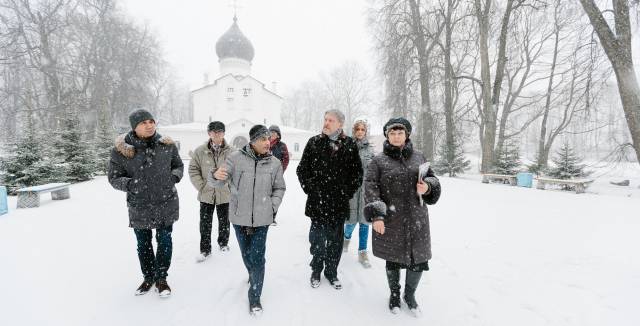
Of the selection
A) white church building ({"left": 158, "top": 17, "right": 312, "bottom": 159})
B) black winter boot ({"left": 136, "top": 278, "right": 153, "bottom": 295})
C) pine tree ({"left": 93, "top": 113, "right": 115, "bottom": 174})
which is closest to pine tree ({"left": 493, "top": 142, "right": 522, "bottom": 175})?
black winter boot ({"left": 136, "top": 278, "right": 153, "bottom": 295})

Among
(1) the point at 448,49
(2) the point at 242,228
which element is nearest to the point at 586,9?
(1) the point at 448,49

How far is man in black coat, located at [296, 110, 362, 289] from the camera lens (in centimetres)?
316

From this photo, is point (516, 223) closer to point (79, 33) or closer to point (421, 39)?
point (421, 39)

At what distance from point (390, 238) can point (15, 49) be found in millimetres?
23562

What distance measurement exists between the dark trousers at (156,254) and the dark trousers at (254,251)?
2.87 feet

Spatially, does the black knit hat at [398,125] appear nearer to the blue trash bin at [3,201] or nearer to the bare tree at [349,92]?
the blue trash bin at [3,201]

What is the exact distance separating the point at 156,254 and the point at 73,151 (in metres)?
12.6

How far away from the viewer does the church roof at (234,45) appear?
1363 inches

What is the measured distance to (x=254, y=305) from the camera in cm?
288

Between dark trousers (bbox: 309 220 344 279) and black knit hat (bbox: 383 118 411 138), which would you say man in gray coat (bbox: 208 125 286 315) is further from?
black knit hat (bbox: 383 118 411 138)

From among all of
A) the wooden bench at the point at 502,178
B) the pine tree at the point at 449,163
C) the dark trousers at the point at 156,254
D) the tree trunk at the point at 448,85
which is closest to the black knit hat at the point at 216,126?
the dark trousers at the point at 156,254

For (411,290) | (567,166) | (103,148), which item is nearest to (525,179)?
(567,166)

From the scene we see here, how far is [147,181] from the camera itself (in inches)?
115

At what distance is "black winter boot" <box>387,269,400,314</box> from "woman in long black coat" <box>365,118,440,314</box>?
113 millimetres
